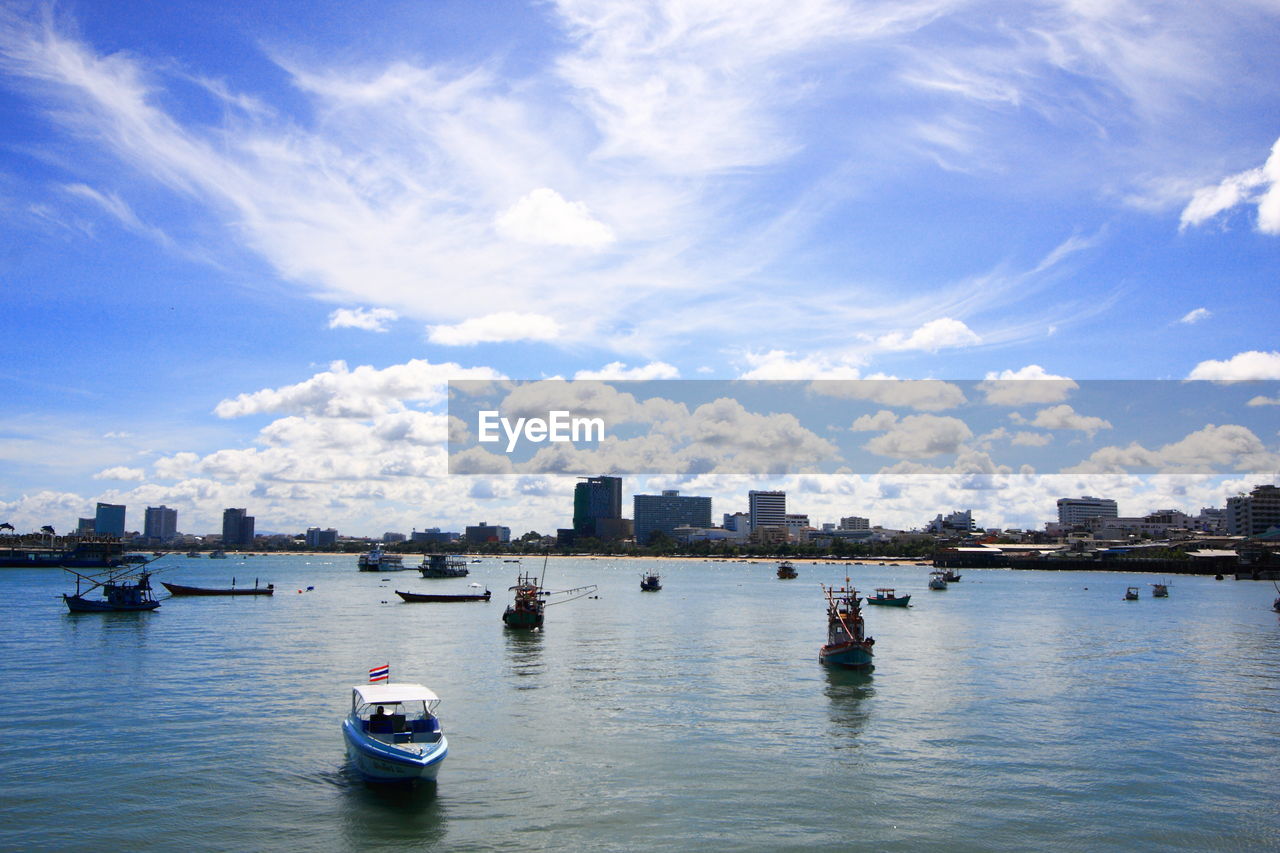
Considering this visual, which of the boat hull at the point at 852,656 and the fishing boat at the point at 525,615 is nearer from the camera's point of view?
the boat hull at the point at 852,656

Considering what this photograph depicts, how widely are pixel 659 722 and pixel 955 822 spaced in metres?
17.1

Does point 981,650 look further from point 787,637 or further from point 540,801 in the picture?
point 540,801

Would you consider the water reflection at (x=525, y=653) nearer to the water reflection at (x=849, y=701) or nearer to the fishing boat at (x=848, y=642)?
the water reflection at (x=849, y=701)

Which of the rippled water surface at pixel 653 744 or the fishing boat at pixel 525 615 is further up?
the fishing boat at pixel 525 615

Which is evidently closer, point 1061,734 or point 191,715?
point 1061,734

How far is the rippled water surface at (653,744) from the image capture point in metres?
29.2

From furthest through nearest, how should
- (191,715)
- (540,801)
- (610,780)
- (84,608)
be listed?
1. (84,608)
2. (191,715)
3. (610,780)
4. (540,801)

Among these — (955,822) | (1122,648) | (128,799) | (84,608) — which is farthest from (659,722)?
(84,608)

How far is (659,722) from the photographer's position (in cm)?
4388

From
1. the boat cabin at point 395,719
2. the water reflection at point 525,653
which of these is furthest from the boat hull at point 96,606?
the boat cabin at point 395,719

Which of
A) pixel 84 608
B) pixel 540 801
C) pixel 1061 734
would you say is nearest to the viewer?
pixel 540 801

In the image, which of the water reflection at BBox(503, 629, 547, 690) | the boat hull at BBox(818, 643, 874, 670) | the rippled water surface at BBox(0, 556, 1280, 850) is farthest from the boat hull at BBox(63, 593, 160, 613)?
the boat hull at BBox(818, 643, 874, 670)

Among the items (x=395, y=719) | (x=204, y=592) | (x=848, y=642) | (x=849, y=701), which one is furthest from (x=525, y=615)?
(x=204, y=592)

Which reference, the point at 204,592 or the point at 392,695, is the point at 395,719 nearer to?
the point at 392,695
